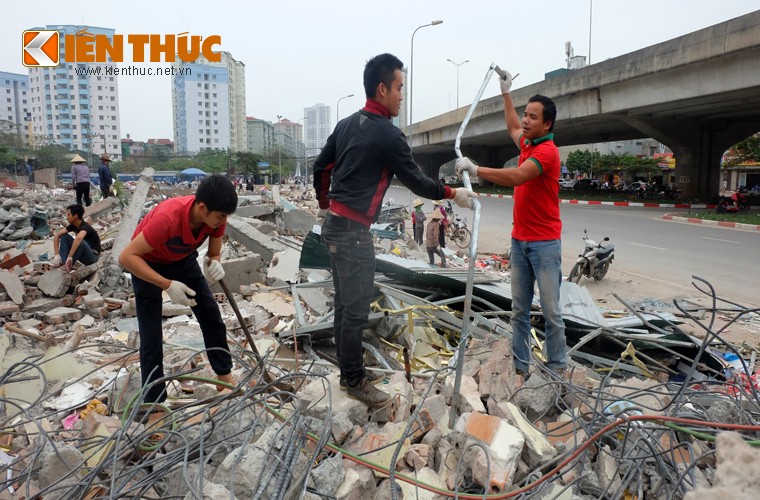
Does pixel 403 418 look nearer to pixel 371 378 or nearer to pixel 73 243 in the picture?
pixel 371 378

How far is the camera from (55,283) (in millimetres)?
6594

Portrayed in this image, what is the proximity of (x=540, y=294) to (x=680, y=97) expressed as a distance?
16.6m

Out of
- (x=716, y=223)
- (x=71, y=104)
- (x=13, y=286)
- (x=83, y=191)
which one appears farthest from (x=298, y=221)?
(x=71, y=104)

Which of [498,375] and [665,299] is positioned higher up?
[498,375]

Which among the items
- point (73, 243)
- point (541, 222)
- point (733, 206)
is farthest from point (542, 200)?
point (733, 206)

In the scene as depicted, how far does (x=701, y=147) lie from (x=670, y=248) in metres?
15.7

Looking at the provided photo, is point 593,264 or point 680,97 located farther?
point 680,97

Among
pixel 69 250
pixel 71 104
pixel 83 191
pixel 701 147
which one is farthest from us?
pixel 71 104

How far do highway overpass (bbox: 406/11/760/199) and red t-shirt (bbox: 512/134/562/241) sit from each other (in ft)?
46.7

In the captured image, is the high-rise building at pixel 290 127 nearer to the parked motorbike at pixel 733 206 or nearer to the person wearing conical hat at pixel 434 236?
the parked motorbike at pixel 733 206

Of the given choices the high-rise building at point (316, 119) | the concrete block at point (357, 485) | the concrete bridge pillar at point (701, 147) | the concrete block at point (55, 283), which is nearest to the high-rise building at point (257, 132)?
the high-rise building at point (316, 119)

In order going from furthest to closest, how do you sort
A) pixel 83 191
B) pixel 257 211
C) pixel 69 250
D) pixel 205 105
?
pixel 205 105, pixel 83 191, pixel 257 211, pixel 69 250

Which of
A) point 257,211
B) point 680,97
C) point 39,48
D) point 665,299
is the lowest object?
point 665,299

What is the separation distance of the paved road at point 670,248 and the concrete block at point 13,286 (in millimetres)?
8135
